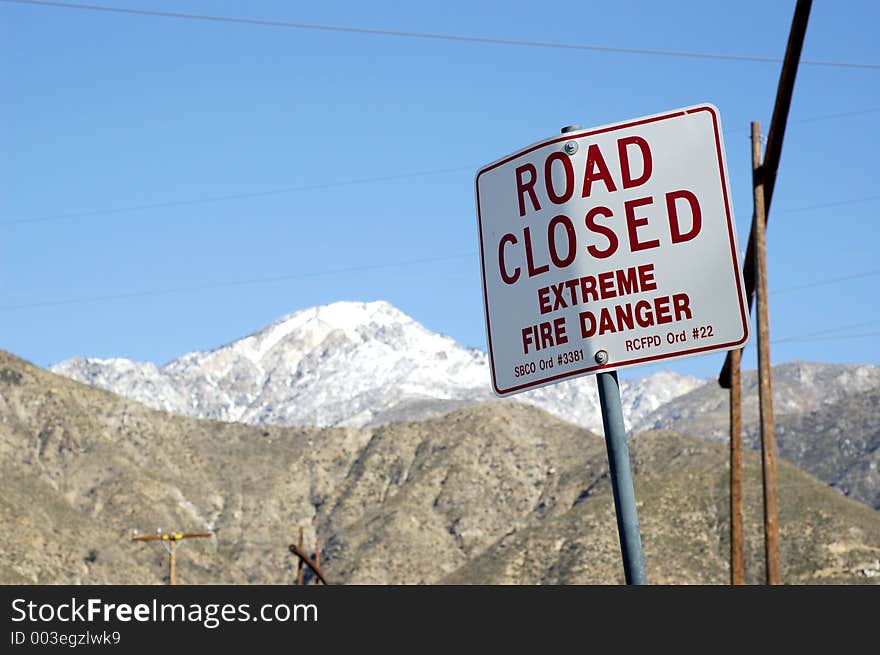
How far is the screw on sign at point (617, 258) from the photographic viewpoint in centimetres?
427

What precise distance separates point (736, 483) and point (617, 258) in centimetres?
2420

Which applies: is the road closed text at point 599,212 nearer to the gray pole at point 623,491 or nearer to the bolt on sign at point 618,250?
the bolt on sign at point 618,250

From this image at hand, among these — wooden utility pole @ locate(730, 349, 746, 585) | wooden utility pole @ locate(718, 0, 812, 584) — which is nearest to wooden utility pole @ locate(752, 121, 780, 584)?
wooden utility pole @ locate(718, 0, 812, 584)

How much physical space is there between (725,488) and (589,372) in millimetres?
151295

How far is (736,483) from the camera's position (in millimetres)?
27672

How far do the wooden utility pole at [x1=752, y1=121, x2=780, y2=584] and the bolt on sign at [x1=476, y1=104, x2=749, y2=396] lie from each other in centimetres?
2011

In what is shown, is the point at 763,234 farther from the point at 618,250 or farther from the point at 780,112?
the point at 618,250

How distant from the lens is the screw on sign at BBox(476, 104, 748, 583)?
4.27 metres

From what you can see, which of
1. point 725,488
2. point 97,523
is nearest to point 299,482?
point 97,523
